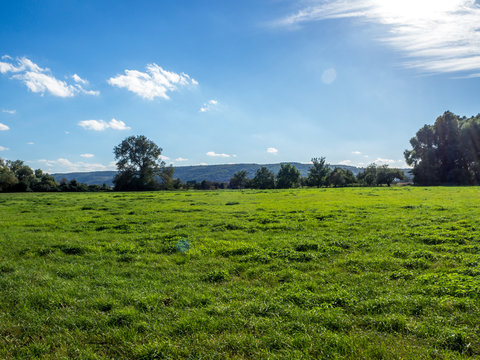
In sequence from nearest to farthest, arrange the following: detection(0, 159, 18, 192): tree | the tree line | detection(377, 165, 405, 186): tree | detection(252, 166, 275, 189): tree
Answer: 1. detection(0, 159, 18, 192): tree
2. the tree line
3. detection(377, 165, 405, 186): tree
4. detection(252, 166, 275, 189): tree

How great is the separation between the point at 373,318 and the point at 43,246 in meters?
12.6

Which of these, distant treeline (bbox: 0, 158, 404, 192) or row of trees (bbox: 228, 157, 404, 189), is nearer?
distant treeline (bbox: 0, 158, 404, 192)

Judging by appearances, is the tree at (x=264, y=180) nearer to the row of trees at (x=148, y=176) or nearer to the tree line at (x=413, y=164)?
the row of trees at (x=148, y=176)

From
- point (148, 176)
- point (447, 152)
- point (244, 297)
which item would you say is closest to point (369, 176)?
point (447, 152)

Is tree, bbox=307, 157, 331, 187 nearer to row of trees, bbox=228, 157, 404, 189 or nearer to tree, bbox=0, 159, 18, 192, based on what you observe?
row of trees, bbox=228, 157, 404, 189

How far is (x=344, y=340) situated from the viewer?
4719 mm

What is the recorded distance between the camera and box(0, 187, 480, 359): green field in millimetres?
4742

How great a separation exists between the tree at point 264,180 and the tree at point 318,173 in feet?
48.0

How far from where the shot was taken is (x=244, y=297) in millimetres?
6578

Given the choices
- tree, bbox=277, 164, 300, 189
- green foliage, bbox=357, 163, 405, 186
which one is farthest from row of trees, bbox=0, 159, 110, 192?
green foliage, bbox=357, 163, 405, 186

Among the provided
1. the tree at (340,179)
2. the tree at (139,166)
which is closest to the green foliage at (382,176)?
the tree at (340,179)

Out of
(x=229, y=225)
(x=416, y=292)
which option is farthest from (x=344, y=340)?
(x=229, y=225)

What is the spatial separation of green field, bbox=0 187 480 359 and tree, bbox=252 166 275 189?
93076 millimetres

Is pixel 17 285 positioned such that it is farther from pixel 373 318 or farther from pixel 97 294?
pixel 373 318
